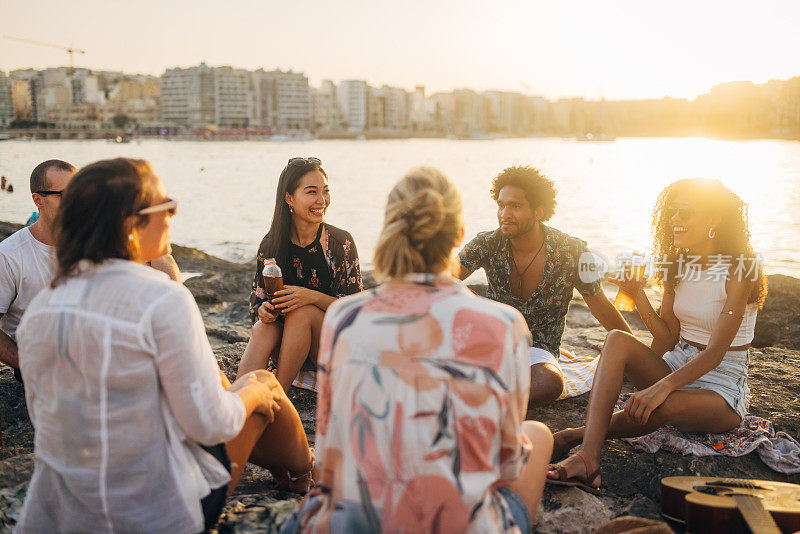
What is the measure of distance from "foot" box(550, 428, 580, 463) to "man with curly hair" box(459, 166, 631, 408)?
502 millimetres

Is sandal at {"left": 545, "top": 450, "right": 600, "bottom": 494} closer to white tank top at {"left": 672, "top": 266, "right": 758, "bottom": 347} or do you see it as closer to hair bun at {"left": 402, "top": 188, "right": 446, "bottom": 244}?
white tank top at {"left": 672, "top": 266, "right": 758, "bottom": 347}

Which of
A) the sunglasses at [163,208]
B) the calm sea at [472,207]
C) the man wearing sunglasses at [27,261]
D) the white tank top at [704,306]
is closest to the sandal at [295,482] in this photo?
the sunglasses at [163,208]

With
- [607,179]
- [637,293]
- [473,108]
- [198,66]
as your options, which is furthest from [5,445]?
[473,108]

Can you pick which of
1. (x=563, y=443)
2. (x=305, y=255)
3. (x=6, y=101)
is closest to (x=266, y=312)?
(x=305, y=255)

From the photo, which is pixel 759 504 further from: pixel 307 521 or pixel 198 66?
pixel 198 66

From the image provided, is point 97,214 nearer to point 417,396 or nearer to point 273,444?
point 417,396

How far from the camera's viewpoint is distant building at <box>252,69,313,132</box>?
128375 mm

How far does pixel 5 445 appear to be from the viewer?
299 centimetres

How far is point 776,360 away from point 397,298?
3.93 m

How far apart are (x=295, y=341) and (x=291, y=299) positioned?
227 mm

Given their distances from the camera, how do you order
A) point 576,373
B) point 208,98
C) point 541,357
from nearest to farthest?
point 541,357, point 576,373, point 208,98

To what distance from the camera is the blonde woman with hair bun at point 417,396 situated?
1.43 m

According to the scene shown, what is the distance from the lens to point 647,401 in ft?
9.14

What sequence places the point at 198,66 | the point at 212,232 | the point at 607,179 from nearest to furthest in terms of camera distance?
the point at 212,232 < the point at 607,179 < the point at 198,66
